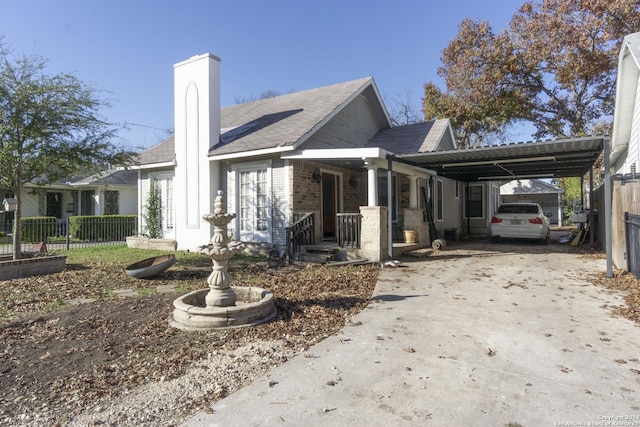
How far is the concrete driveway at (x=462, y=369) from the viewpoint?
2.90m

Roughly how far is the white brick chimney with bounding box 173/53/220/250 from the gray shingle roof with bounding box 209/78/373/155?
2.47ft

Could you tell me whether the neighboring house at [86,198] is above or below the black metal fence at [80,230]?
A: above

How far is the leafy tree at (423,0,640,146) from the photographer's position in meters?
17.6

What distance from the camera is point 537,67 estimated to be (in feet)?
66.1

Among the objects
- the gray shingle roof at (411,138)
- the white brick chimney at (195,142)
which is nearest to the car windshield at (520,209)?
the gray shingle roof at (411,138)

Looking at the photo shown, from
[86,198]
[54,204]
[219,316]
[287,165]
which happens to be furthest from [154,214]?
[54,204]

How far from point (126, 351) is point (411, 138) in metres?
12.9

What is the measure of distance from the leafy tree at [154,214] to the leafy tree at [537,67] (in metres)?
17.1

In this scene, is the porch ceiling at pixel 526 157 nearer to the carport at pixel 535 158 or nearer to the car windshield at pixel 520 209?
the carport at pixel 535 158

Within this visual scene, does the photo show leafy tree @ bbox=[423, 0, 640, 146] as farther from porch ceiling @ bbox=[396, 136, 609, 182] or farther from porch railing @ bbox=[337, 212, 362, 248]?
porch railing @ bbox=[337, 212, 362, 248]

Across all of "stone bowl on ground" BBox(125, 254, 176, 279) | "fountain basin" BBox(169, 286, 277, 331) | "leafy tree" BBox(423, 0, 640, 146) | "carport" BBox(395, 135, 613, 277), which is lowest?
"fountain basin" BBox(169, 286, 277, 331)

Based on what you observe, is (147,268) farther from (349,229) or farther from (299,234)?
(349,229)

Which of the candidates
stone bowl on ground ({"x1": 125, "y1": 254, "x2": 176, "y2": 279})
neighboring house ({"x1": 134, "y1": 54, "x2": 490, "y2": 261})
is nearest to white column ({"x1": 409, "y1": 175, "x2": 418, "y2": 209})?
neighboring house ({"x1": 134, "y1": 54, "x2": 490, "y2": 261})

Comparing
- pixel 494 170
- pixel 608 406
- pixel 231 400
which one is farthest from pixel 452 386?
pixel 494 170
